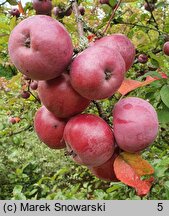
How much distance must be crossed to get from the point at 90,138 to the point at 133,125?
3.8 inches

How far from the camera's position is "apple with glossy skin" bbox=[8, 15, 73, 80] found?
704 millimetres

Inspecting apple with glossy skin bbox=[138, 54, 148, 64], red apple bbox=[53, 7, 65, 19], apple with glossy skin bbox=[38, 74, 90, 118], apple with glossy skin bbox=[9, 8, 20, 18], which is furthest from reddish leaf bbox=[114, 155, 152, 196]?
apple with glossy skin bbox=[138, 54, 148, 64]

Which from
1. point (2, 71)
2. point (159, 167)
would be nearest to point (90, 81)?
point (159, 167)

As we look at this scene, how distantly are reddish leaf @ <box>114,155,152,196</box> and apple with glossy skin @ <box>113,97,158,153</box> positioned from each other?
0.03 meters

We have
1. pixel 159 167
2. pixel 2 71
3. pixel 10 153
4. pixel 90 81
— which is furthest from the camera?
pixel 2 71

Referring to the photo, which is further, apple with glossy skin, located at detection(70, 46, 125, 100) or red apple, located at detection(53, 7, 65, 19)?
red apple, located at detection(53, 7, 65, 19)

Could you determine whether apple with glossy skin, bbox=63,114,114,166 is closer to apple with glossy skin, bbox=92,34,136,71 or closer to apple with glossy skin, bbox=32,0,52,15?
apple with glossy skin, bbox=92,34,136,71

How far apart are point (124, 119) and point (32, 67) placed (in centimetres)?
22

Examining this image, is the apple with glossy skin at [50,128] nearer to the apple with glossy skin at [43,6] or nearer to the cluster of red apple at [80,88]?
the cluster of red apple at [80,88]

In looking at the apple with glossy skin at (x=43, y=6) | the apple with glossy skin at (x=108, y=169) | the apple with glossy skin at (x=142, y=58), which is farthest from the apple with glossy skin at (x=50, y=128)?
the apple with glossy skin at (x=142, y=58)

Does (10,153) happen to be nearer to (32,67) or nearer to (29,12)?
(29,12)

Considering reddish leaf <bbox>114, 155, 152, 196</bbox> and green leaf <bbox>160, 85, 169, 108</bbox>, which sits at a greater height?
reddish leaf <bbox>114, 155, 152, 196</bbox>

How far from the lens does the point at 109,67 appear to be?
73 centimetres

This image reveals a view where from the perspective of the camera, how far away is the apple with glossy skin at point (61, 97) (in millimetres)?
757
